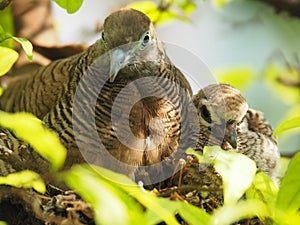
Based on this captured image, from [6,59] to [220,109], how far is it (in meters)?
0.88

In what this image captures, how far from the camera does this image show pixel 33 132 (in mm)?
1188

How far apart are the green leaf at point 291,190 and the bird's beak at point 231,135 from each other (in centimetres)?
78

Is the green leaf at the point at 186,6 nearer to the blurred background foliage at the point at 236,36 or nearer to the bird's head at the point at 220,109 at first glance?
the blurred background foliage at the point at 236,36

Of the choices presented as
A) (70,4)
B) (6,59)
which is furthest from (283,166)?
(6,59)

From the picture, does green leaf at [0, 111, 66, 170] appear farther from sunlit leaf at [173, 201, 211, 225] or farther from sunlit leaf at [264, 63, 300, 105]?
sunlit leaf at [264, 63, 300, 105]

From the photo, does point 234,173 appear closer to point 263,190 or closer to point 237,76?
point 263,190

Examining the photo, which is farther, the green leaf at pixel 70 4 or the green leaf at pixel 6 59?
the green leaf at pixel 70 4

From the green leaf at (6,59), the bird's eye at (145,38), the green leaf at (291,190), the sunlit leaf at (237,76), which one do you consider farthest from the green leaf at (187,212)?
the sunlit leaf at (237,76)

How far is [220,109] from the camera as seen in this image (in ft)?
7.21

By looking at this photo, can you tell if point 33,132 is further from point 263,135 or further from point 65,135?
point 263,135

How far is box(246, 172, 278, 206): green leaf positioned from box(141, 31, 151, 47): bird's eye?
600 mm

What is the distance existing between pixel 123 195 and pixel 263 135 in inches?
49.8

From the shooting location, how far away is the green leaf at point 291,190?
130 cm

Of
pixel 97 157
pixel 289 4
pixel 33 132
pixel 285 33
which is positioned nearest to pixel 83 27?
pixel 289 4
